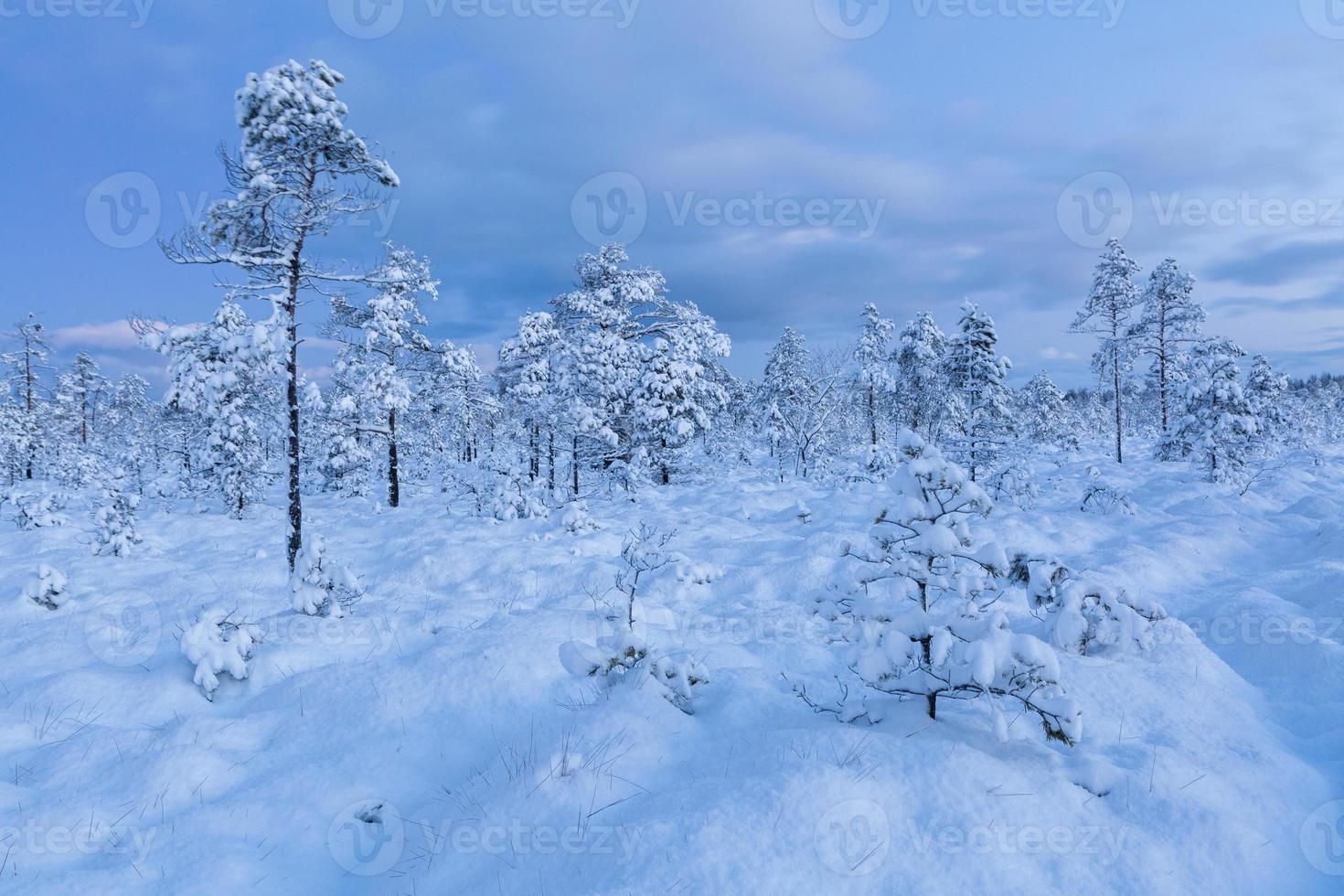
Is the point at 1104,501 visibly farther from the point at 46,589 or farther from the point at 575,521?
the point at 46,589

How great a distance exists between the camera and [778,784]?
308 centimetres

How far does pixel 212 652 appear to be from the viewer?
5258mm

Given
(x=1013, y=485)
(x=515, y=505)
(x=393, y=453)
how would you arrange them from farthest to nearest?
(x=393, y=453)
(x=1013, y=485)
(x=515, y=505)

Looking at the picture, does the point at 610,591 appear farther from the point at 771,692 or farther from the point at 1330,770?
the point at 1330,770

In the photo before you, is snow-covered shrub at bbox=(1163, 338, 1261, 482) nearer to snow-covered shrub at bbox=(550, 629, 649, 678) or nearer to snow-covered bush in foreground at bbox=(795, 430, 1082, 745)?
snow-covered bush in foreground at bbox=(795, 430, 1082, 745)

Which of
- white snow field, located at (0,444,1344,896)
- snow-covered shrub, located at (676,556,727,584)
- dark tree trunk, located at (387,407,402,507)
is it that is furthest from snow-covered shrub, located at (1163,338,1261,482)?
dark tree trunk, located at (387,407,402,507)

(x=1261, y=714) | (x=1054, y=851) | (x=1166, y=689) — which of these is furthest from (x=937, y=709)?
(x=1261, y=714)

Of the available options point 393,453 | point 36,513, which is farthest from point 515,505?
point 36,513

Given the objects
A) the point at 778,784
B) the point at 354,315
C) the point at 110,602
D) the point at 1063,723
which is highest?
the point at 354,315

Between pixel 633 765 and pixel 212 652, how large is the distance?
4238mm

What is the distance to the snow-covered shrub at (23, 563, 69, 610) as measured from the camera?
8539 millimetres

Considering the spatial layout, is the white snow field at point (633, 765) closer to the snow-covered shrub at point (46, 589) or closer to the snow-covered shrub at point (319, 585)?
the snow-covered shrub at point (319, 585)

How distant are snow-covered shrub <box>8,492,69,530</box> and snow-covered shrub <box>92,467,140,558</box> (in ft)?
22.1

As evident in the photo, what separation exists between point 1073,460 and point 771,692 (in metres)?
33.4
